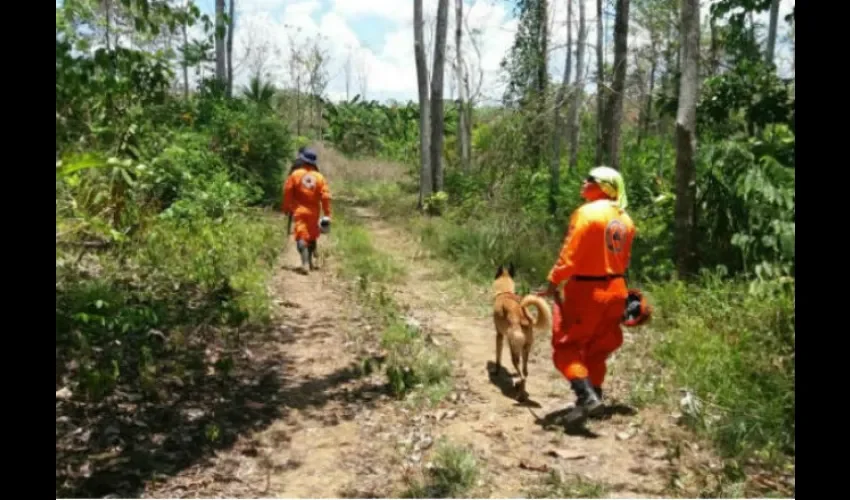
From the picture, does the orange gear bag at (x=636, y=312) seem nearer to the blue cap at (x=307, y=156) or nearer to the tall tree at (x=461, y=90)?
the blue cap at (x=307, y=156)

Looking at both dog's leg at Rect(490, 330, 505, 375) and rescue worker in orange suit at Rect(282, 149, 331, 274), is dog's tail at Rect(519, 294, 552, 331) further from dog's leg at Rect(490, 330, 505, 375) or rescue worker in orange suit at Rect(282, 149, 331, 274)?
rescue worker in orange suit at Rect(282, 149, 331, 274)

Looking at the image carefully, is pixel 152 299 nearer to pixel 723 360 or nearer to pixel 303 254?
pixel 303 254

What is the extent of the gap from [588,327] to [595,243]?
0.65 meters

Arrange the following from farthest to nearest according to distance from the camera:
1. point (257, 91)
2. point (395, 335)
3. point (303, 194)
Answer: point (257, 91) → point (303, 194) → point (395, 335)

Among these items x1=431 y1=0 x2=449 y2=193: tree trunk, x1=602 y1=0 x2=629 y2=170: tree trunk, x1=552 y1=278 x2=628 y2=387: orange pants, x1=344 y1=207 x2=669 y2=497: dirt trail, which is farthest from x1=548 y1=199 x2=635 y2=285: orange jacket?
x1=431 y1=0 x2=449 y2=193: tree trunk

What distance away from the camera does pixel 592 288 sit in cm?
514

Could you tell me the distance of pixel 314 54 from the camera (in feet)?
135

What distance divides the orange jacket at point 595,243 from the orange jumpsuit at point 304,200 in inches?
242

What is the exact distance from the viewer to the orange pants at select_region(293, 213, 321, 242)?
10.6 metres

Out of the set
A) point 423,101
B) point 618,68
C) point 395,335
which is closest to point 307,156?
point 395,335

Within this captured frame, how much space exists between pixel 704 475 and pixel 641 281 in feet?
16.1

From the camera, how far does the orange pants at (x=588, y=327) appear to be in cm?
515

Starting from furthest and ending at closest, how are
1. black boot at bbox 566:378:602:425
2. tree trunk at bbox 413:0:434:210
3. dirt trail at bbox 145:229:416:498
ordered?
tree trunk at bbox 413:0:434:210
black boot at bbox 566:378:602:425
dirt trail at bbox 145:229:416:498

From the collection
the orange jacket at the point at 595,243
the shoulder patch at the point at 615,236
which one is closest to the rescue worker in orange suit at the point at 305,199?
the orange jacket at the point at 595,243
